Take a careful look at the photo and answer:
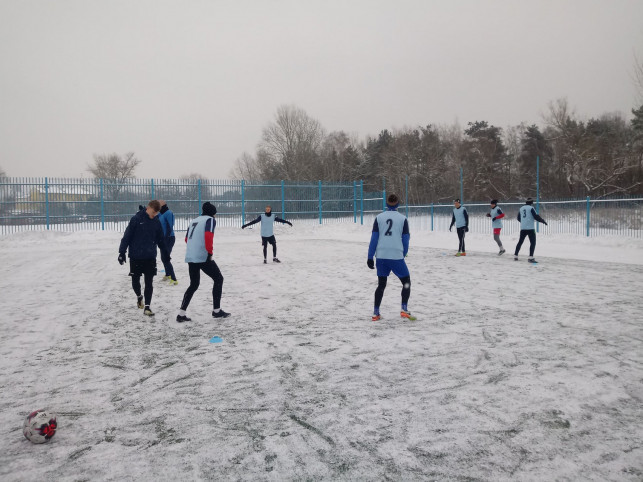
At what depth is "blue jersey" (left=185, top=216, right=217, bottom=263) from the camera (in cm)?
660

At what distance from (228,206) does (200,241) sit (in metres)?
20.7

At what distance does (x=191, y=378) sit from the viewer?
4359 mm

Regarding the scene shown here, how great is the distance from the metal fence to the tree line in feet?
27.9

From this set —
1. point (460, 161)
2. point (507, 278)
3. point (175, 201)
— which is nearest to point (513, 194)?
point (460, 161)

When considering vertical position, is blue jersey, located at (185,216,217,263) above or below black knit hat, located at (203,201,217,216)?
below

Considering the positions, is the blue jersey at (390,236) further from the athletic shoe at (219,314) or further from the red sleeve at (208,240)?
the athletic shoe at (219,314)

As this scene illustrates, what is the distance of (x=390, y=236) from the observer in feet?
20.9

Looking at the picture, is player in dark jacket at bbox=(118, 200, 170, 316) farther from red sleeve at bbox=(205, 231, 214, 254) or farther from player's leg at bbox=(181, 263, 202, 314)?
red sleeve at bbox=(205, 231, 214, 254)

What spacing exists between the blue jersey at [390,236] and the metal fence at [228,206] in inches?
576

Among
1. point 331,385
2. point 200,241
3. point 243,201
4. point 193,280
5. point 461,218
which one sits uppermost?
point 243,201

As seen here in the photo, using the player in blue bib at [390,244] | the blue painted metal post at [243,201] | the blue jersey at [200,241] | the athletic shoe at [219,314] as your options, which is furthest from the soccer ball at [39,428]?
the blue painted metal post at [243,201]

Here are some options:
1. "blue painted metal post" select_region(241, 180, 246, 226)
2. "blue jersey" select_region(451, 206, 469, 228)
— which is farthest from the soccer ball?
"blue painted metal post" select_region(241, 180, 246, 226)

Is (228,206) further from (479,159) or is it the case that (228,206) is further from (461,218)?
(479,159)

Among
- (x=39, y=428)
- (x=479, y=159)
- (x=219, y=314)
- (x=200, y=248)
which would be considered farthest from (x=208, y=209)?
(x=479, y=159)
